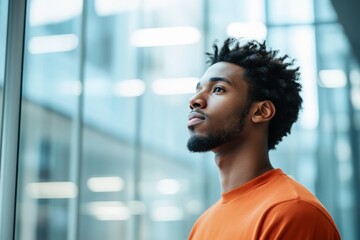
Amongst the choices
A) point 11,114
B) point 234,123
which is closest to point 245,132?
point 234,123

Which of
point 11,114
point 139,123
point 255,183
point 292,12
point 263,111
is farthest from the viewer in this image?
point 139,123

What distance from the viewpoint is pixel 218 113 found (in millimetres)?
1925

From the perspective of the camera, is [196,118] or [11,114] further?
[11,114]

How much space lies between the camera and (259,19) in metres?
4.08

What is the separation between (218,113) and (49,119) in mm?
2428

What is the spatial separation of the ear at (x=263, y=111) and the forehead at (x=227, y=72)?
0.10 meters

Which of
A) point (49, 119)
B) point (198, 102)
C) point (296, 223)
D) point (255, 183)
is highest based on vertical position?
point (49, 119)

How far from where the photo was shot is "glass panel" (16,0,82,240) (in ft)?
12.9

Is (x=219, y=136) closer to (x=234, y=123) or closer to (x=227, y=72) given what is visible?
(x=234, y=123)

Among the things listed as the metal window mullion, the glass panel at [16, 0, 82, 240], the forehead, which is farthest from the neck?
the glass panel at [16, 0, 82, 240]

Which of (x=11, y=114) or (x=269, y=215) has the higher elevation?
(x=11, y=114)

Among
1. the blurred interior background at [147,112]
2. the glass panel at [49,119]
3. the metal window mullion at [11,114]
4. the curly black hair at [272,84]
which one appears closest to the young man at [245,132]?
the curly black hair at [272,84]

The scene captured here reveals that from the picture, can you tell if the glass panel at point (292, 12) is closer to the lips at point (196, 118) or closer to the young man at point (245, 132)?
the young man at point (245, 132)

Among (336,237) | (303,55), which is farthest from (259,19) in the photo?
(336,237)
